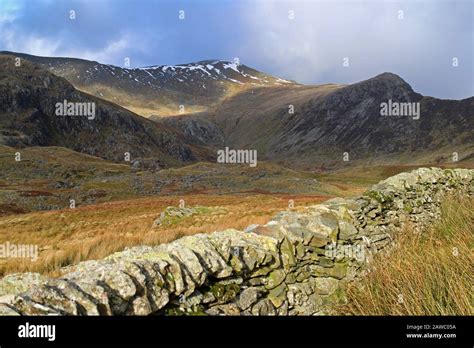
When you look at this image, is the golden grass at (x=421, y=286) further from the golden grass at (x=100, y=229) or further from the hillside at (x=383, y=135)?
the hillside at (x=383, y=135)

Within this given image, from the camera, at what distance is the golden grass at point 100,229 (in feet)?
40.0

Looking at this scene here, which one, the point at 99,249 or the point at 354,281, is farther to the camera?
the point at 99,249

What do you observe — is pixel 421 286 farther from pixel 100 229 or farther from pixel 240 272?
pixel 100 229

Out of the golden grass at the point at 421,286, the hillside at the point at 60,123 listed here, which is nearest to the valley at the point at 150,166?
the hillside at the point at 60,123

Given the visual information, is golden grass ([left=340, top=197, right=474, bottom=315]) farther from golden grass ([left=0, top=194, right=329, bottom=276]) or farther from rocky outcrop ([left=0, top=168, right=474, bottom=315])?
golden grass ([left=0, top=194, right=329, bottom=276])

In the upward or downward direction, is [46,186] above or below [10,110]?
below

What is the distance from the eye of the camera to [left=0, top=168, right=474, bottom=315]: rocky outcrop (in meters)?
4.55

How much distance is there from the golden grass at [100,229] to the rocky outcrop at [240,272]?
5.42 m

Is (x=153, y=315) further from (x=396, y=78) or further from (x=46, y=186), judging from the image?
(x=396, y=78)

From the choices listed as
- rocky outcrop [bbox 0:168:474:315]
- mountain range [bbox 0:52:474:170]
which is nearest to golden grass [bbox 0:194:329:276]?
rocky outcrop [bbox 0:168:474:315]

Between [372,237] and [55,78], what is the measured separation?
165m

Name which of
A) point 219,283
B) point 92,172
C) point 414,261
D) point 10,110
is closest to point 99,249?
point 219,283

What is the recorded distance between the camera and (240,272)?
672cm

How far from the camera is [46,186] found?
218ft
